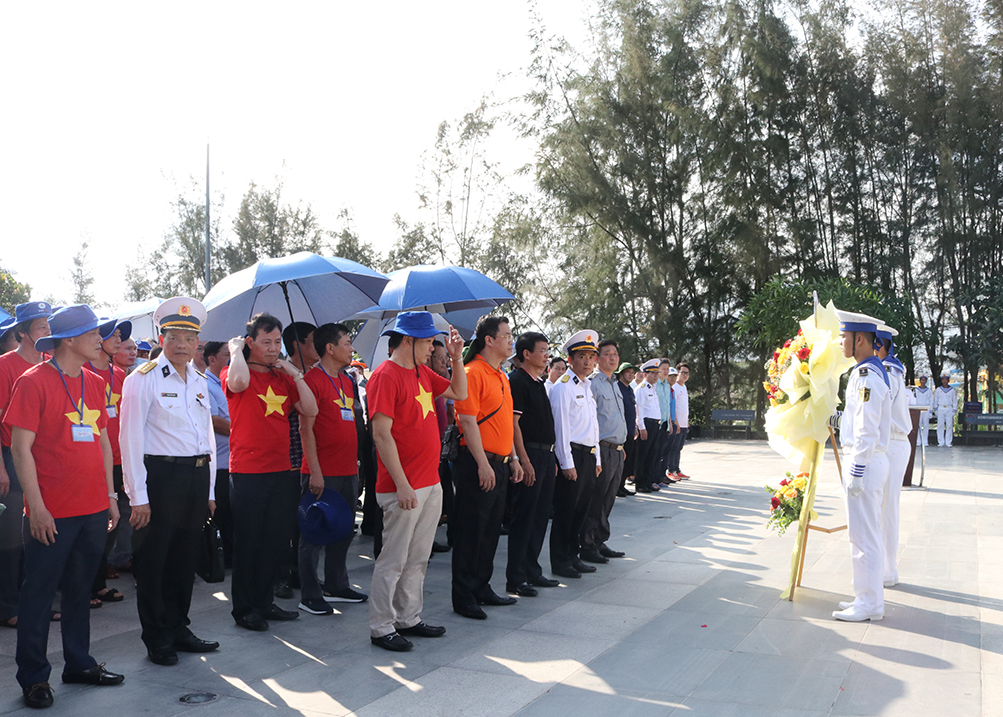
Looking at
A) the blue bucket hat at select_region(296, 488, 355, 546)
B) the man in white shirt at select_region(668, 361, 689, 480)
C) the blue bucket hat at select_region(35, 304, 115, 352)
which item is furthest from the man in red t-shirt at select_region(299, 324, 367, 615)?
the man in white shirt at select_region(668, 361, 689, 480)

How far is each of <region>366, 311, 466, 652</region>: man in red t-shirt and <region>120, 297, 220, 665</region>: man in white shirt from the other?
0.87 metres

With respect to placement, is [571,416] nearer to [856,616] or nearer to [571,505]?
[571,505]

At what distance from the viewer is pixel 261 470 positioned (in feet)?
15.0

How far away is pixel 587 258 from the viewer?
22406 mm

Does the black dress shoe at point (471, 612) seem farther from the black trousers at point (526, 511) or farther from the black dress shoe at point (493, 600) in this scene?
the black trousers at point (526, 511)

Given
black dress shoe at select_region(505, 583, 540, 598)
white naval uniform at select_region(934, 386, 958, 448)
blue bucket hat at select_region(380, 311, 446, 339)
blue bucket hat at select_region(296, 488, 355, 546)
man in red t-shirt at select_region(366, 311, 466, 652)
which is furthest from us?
white naval uniform at select_region(934, 386, 958, 448)

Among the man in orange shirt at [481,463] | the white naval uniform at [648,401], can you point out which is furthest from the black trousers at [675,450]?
the man in orange shirt at [481,463]

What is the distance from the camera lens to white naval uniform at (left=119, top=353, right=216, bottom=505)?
3939mm

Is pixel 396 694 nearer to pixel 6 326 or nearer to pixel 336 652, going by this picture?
pixel 336 652

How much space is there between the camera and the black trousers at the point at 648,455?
11.0 metres

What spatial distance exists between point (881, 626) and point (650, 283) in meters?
17.5

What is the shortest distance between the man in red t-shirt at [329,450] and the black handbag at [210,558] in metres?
1.05

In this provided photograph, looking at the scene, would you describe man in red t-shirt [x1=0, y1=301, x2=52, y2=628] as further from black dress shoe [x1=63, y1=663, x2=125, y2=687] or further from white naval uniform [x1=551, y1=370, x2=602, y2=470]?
white naval uniform [x1=551, y1=370, x2=602, y2=470]

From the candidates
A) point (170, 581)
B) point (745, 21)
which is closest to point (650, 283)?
point (745, 21)
